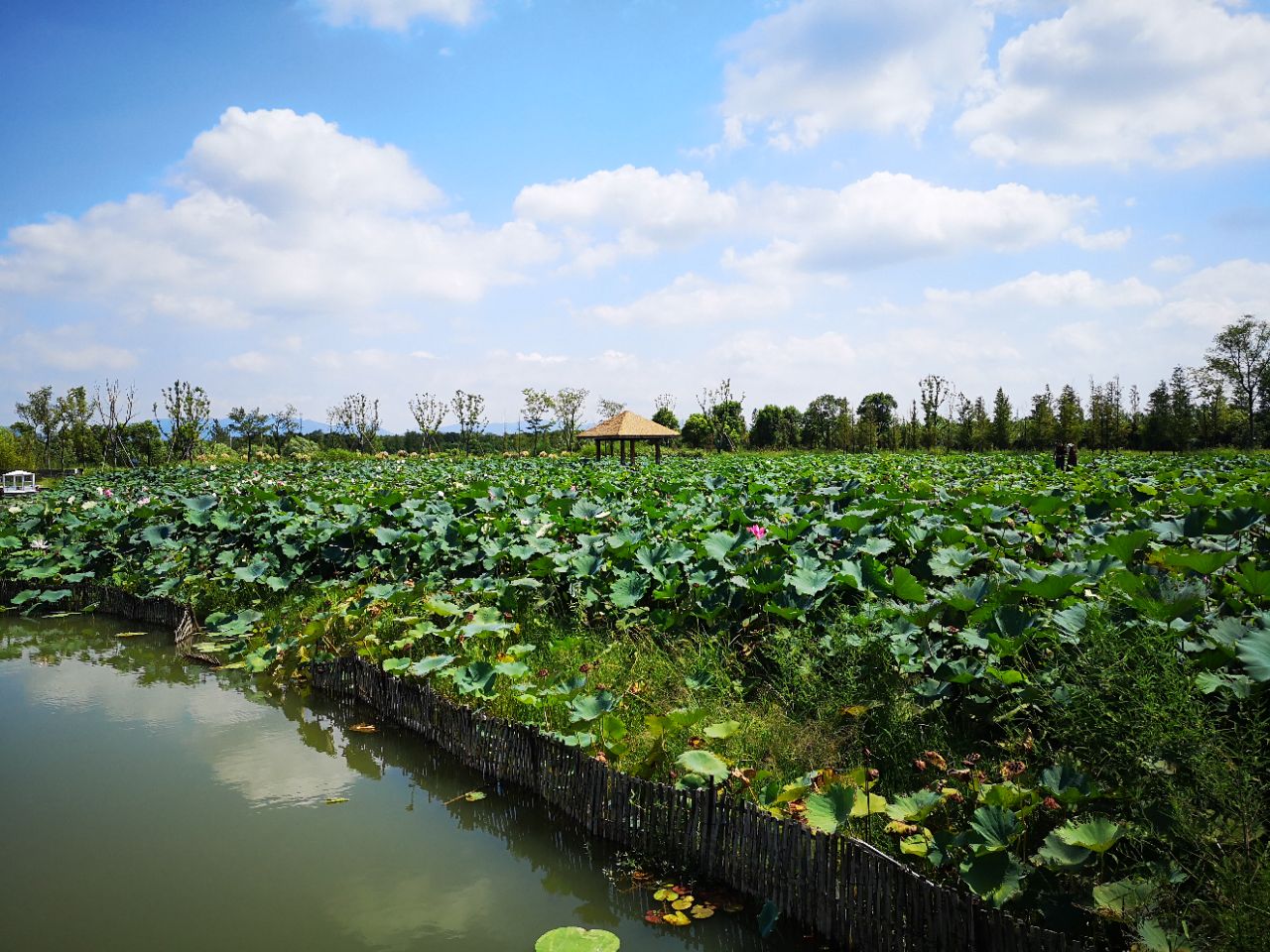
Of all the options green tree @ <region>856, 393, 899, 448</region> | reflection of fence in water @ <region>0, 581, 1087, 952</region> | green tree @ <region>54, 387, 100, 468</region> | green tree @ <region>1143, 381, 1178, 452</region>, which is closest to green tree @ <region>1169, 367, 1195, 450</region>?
green tree @ <region>1143, 381, 1178, 452</region>

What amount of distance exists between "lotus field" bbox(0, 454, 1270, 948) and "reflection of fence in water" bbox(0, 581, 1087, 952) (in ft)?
0.49

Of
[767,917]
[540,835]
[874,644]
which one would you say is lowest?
[540,835]

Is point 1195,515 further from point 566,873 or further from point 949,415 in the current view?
point 949,415

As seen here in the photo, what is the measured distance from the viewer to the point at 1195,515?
16.5 ft

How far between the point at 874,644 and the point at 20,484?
28720 millimetres

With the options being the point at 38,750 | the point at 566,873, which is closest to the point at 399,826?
the point at 566,873

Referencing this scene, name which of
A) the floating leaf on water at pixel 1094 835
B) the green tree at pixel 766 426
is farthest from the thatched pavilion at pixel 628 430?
the green tree at pixel 766 426

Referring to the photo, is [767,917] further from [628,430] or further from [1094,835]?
[628,430]

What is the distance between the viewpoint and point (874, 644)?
4.28 m

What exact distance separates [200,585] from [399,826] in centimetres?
638

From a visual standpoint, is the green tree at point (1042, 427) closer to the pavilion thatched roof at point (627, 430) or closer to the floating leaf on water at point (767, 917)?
the pavilion thatched roof at point (627, 430)

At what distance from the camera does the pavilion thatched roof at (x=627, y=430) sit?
25.7 meters

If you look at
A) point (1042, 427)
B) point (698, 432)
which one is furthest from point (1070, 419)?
point (698, 432)

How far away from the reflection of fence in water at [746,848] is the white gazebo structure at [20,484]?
21619mm
